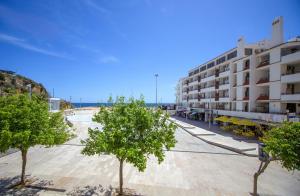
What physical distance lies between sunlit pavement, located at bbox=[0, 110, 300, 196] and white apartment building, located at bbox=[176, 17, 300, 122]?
35.7 feet

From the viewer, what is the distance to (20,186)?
14.0m

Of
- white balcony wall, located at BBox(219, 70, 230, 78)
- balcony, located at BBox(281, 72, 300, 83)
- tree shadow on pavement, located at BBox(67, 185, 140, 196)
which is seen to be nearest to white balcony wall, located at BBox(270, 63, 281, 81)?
balcony, located at BBox(281, 72, 300, 83)

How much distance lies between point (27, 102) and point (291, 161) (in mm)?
15512

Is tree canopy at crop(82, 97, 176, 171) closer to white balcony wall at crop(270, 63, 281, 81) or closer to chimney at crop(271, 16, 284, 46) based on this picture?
white balcony wall at crop(270, 63, 281, 81)

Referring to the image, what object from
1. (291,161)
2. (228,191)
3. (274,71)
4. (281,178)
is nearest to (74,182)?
(228,191)

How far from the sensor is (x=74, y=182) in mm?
15141

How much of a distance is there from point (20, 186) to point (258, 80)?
3870 cm

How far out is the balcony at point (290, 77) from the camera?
1146 inches

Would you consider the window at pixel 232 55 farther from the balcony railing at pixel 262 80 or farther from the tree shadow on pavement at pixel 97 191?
the tree shadow on pavement at pixel 97 191

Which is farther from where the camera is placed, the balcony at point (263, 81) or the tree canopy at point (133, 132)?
the balcony at point (263, 81)

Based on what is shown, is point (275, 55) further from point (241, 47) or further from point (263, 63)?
point (241, 47)

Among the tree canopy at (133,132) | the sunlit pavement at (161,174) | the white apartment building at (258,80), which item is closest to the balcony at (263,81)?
the white apartment building at (258,80)

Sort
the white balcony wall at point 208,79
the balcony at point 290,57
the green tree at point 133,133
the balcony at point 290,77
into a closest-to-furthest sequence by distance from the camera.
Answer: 1. the green tree at point 133,133
2. the balcony at point 290,77
3. the balcony at point 290,57
4. the white balcony wall at point 208,79

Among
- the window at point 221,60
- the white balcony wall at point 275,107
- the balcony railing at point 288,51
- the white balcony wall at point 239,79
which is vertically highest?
the window at point 221,60
